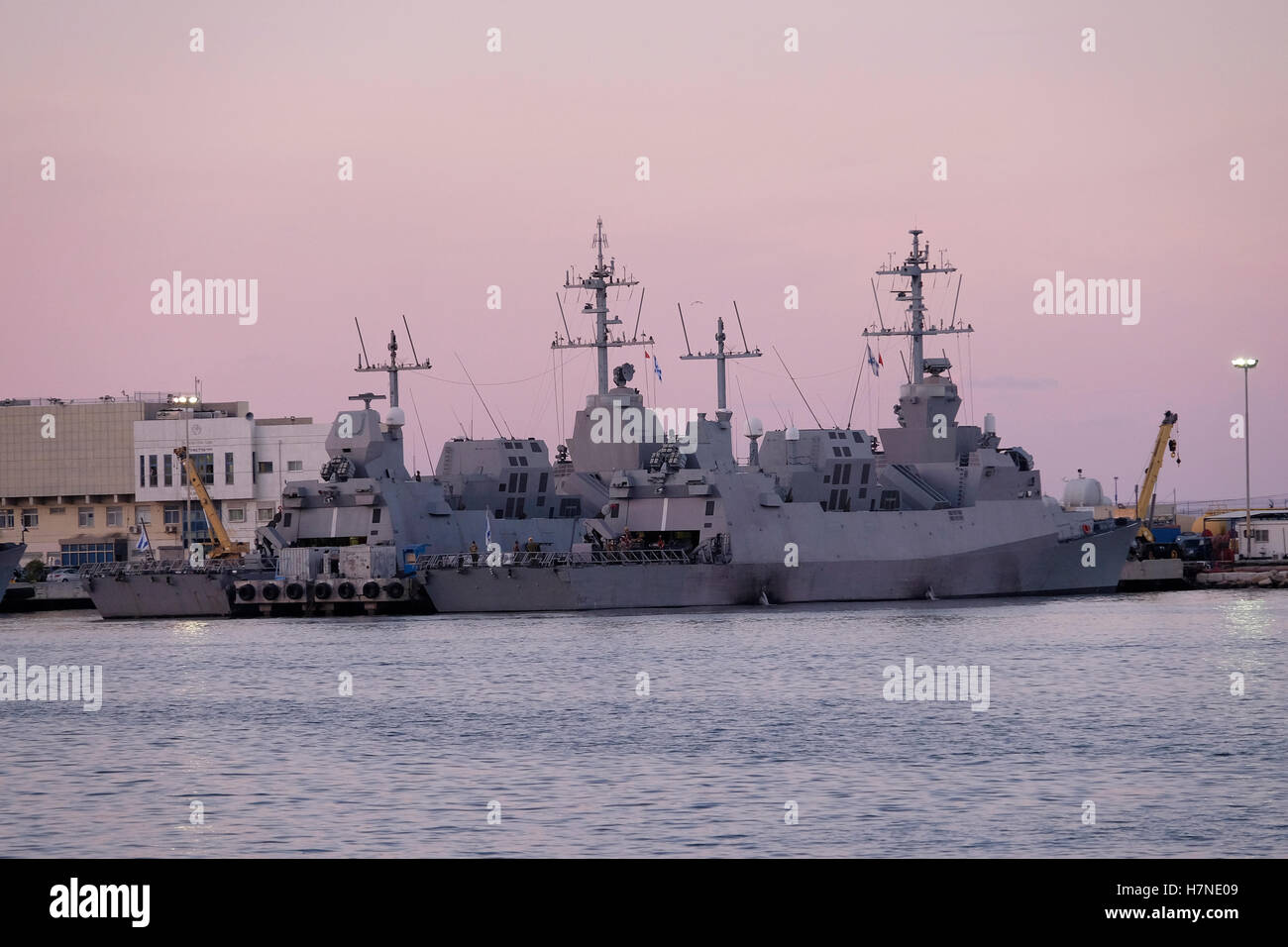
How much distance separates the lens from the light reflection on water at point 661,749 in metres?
15.1

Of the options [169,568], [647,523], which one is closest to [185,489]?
[169,568]

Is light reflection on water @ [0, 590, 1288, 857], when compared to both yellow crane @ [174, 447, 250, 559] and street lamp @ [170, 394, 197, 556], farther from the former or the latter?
street lamp @ [170, 394, 197, 556]

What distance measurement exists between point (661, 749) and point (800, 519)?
2849 cm

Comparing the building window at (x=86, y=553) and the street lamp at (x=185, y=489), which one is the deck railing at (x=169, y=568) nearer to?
the street lamp at (x=185, y=489)

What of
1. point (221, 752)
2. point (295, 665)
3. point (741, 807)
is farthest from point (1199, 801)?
point (295, 665)

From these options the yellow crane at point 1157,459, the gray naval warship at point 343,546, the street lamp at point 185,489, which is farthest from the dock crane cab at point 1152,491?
the street lamp at point 185,489

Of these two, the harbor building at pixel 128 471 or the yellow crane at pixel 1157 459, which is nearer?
the yellow crane at pixel 1157 459

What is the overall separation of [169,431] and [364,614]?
31.6 meters

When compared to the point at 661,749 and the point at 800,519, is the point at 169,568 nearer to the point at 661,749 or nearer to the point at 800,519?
the point at 800,519

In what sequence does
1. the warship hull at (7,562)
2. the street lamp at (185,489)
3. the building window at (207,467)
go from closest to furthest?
the warship hull at (7,562)
the street lamp at (185,489)
the building window at (207,467)

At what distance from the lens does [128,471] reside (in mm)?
79188

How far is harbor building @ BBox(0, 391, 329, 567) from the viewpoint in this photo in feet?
252

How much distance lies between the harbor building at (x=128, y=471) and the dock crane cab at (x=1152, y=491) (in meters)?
34.8

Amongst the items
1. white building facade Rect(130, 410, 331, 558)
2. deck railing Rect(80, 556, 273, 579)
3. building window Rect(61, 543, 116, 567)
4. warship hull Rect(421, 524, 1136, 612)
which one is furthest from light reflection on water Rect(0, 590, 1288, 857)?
building window Rect(61, 543, 116, 567)
